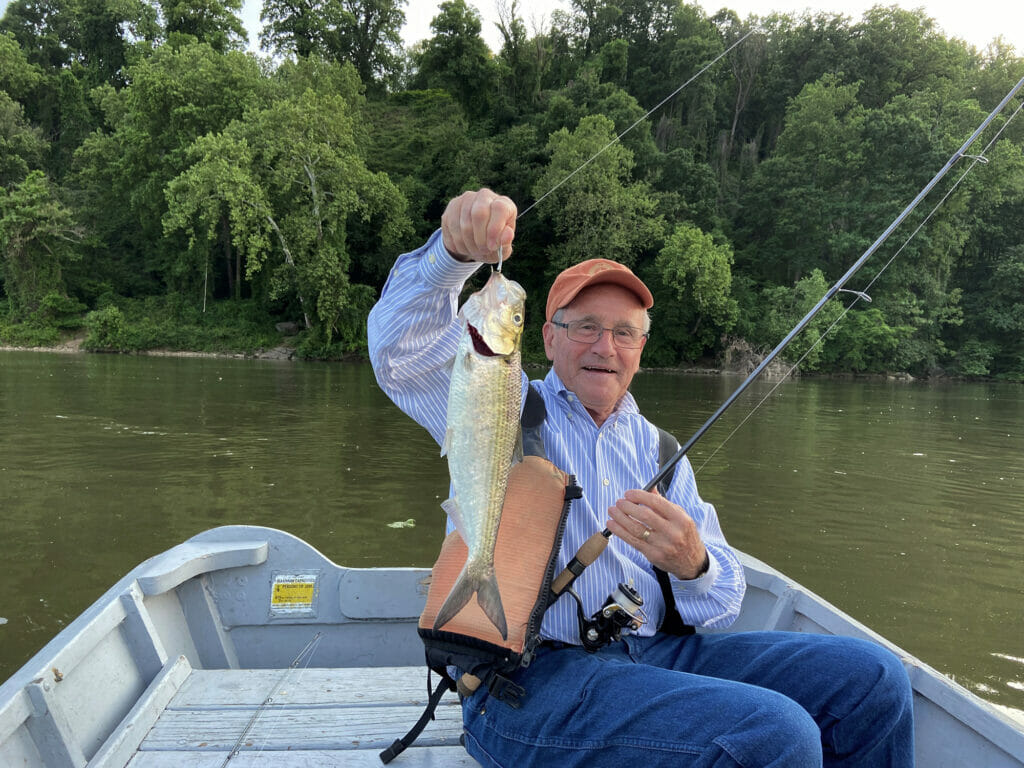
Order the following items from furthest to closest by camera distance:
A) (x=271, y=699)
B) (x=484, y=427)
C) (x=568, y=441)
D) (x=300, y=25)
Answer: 1. (x=300, y=25)
2. (x=271, y=699)
3. (x=568, y=441)
4. (x=484, y=427)

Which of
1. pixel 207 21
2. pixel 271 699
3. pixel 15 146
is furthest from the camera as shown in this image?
pixel 207 21

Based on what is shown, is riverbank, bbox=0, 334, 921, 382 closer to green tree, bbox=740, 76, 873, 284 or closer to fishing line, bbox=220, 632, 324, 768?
green tree, bbox=740, 76, 873, 284

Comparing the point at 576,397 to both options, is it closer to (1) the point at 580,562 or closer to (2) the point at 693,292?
(1) the point at 580,562

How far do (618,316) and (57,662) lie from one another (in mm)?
2482

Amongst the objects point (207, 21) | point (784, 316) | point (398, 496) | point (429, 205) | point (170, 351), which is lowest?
point (398, 496)

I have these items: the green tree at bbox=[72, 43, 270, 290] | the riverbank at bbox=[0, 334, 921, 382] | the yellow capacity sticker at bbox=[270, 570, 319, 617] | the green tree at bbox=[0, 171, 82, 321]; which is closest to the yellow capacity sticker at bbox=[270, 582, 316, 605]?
the yellow capacity sticker at bbox=[270, 570, 319, 617]

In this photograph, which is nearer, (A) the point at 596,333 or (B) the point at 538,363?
(A) the point at 596,333

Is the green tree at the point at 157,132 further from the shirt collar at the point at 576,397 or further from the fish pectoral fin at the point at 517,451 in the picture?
the fish pectoral fin at the point at 517,451

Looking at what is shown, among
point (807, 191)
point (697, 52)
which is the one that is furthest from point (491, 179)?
point (697, 52)

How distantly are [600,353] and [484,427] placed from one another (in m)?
0.79

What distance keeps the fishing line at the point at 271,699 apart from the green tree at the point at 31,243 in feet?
144

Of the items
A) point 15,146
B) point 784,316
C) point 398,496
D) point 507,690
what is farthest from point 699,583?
point 15,146

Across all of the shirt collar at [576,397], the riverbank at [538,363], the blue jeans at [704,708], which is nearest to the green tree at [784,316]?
the riverbank at [538,363]

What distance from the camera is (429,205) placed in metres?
43.1
